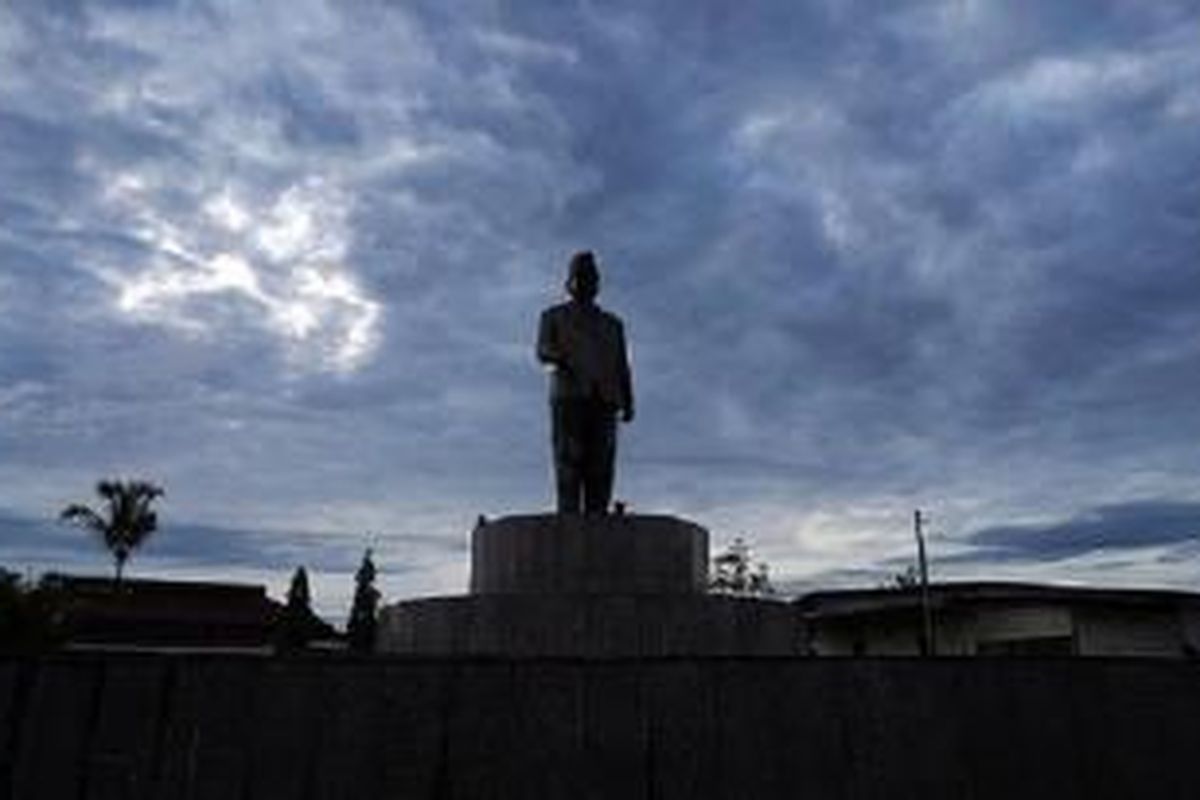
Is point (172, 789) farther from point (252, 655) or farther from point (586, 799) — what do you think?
point (586, 799)

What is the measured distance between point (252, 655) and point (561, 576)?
3.21 metres

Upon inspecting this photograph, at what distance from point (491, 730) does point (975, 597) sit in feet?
55.9

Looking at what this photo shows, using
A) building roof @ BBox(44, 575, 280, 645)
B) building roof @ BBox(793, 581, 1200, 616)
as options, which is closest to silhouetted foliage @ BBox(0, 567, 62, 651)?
building roof @ BBox(44, 575, 280, 645)

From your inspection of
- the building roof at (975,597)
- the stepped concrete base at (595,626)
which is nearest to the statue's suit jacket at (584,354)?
the stepped concrete base at (595,626)

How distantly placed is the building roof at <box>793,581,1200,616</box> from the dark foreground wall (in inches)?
497

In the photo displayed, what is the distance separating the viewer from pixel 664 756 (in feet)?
23.7

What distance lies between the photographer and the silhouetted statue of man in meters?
11.2

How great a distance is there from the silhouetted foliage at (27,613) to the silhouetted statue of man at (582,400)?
→ 48.3ft

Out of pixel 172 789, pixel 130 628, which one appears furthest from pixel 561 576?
pixel 130 628

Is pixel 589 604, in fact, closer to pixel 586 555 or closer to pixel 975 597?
pixel 586 555

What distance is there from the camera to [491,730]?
Result: 7176 mm

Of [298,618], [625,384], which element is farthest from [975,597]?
[298,618]

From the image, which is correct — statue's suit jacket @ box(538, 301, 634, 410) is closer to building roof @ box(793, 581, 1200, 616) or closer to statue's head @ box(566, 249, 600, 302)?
statue's head @ box(566, 249, 600, 302)

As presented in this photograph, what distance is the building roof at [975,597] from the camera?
70.5ft
